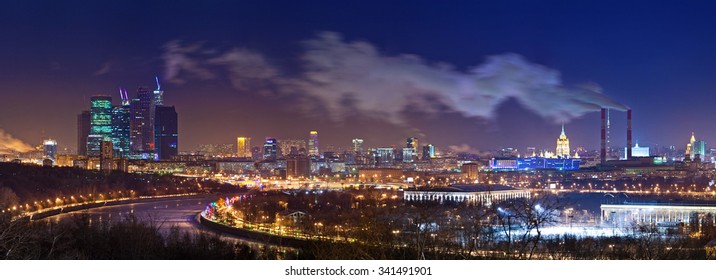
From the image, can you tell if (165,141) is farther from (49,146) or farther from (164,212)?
(49,146)

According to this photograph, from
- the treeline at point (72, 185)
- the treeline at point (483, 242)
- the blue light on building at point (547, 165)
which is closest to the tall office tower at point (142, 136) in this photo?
the treeline at point (72, 185)

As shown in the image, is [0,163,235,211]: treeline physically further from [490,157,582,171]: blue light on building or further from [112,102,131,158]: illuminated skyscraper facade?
[490,157,582,171]: blue light on building

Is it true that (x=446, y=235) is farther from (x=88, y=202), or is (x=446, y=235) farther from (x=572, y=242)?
(x=88, y=202)

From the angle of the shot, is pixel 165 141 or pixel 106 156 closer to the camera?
pixel 106 156

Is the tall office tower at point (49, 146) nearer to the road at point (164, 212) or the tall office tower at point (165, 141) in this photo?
the road at point (164, 212)

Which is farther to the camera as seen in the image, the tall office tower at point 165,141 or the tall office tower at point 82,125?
the tall office tower at point 165,141

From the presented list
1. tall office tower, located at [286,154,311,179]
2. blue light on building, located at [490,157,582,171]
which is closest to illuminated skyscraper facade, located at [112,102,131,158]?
tall office tower, located at [286,154,311,179]

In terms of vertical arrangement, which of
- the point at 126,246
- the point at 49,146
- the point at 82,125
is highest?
the point at 82,125

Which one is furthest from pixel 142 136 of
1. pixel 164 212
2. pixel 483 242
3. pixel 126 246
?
pixel 483 242
